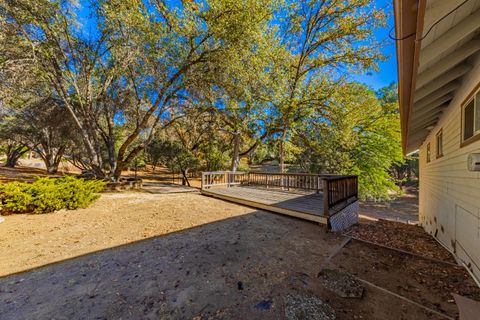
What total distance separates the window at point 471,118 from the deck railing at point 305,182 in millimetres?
2501

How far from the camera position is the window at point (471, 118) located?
8.93ft

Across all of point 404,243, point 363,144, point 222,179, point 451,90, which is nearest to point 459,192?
point 404,243

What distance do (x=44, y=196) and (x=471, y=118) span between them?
32.0 feet

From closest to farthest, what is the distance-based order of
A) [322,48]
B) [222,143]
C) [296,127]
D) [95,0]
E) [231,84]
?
[95,0] → [231,84] → [322,48] → [296,127] → [222,143]

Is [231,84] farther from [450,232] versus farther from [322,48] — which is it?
[450,232]

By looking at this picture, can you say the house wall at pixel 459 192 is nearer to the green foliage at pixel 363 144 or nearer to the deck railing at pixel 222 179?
the green foliage at pixel 363 144

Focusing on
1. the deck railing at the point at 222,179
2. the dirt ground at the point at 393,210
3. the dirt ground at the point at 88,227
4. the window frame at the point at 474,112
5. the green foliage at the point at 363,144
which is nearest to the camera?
the window frame at the point at 474,112

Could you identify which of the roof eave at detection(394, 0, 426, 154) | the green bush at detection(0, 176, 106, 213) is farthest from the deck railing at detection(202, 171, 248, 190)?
the roof eave at detection(394, 0, 426, 154)

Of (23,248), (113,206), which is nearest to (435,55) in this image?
(23,248)

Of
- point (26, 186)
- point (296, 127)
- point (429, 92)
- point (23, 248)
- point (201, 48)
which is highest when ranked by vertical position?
point (201, 48)

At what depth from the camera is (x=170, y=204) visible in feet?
22.9

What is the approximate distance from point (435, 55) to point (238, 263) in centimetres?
405

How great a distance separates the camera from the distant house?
1850 millimetres

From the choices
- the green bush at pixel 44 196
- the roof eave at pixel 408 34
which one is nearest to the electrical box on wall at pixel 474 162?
the roof eave at pixel 408 34
